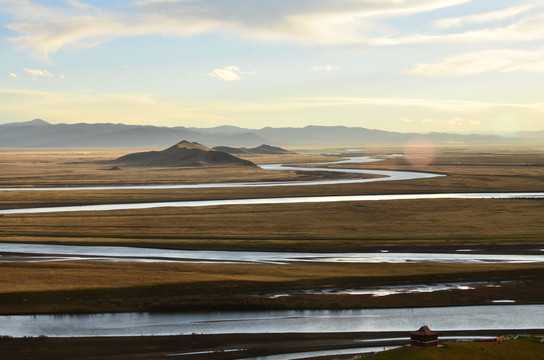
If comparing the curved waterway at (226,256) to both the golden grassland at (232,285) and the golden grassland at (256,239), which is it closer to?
the golden grassland at (256,239)

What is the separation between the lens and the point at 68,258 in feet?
200

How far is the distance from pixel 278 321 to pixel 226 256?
21496mm

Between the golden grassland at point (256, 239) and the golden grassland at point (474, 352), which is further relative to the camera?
the golden grassland at point (256, 239)

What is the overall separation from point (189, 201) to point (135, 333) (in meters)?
72.6

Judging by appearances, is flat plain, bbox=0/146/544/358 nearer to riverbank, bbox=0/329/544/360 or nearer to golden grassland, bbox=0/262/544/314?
golden grassland, bbox=0/262/544/314

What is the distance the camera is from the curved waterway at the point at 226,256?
195 feet

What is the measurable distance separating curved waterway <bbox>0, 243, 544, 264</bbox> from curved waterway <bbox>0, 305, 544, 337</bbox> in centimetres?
1527

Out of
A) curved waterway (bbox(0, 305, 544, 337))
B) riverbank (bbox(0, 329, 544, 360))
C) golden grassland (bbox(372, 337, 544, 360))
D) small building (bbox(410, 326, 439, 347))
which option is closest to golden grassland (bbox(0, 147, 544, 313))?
curved waterway (bbox(0, 305, 544, 337))

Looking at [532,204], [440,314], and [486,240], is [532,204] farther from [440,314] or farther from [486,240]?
[440,314]

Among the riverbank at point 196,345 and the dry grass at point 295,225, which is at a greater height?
the dry grass at point 295,225

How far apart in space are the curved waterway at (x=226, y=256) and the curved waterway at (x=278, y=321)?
1527 cm

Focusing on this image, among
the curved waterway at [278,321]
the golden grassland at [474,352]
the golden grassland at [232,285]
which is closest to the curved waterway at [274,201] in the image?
the golden grassland at [232,285]

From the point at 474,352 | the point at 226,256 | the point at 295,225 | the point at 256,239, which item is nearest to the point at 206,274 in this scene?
the point at 226,256

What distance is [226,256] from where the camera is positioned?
206 feet
